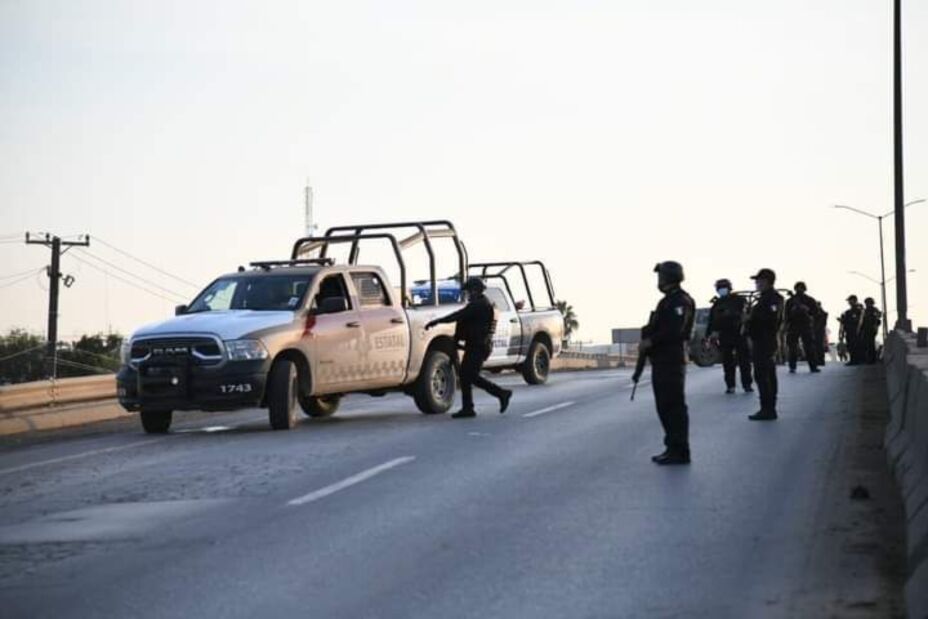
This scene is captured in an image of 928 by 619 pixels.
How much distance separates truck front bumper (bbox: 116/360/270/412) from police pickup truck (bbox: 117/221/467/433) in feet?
0.04

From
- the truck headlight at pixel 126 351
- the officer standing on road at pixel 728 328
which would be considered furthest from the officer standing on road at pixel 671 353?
the officer standing on road at pixel 728 328

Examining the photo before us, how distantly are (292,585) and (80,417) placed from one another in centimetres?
1480

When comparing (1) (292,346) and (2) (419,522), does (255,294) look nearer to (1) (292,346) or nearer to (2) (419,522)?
(1) (292,346)

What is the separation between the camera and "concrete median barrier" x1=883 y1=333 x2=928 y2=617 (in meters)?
6.81

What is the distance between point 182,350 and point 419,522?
804 centimetres

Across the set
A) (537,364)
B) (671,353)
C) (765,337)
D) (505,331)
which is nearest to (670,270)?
(671,353)

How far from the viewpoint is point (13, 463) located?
14.8 metres

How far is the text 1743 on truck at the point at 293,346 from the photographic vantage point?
1719 centimetres

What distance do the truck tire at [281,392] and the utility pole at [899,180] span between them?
2448 centimetres

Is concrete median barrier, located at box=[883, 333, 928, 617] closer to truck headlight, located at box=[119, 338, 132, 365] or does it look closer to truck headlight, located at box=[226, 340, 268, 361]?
truck headlight, located at box=[226, 340, 268, 361]

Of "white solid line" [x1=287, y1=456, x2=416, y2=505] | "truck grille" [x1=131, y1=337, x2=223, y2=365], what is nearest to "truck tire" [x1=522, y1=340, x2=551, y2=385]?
"truck grille" [x1=131, y1=337, x2=223, y2=365]

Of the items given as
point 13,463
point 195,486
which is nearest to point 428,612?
point 195,486

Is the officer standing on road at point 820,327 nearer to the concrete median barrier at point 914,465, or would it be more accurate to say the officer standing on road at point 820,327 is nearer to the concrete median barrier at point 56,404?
the concrete median barrier at point 56,404

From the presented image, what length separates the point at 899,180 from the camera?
38.9 m
